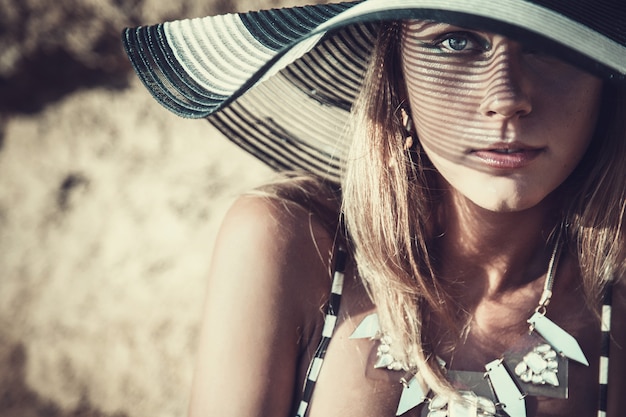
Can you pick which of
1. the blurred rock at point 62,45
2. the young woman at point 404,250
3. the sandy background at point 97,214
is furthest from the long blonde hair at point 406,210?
the blurred rock at point 62,45

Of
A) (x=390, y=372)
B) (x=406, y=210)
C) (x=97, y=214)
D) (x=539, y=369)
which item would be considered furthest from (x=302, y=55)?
(x=97, y=214)

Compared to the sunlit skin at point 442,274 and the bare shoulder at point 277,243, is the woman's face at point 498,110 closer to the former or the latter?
the sunlit skin at point 442,274

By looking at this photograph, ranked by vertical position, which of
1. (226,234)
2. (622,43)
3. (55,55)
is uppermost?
(55,55)

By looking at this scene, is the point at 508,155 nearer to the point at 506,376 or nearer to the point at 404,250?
the point at 404,250

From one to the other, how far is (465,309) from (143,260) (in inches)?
43.4

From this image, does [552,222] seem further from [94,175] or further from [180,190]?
[94,175]

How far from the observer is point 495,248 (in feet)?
4.79

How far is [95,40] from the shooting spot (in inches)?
94.0

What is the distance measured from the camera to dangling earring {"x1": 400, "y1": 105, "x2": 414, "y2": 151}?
1.36 metres

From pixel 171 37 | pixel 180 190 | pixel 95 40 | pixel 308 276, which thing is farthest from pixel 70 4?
pixel 308 276

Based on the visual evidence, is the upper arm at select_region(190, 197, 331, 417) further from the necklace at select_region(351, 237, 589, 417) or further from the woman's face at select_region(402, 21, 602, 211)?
the woman's face at select_region(402, 21, 602, 211)

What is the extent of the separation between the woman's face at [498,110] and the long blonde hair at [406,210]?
0.12m

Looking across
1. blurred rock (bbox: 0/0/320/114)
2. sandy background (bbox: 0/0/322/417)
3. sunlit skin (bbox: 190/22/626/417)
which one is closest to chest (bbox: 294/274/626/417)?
sunlit skin (bbox: 190/22/626/417)

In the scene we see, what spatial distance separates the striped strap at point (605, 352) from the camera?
53.7 inches
